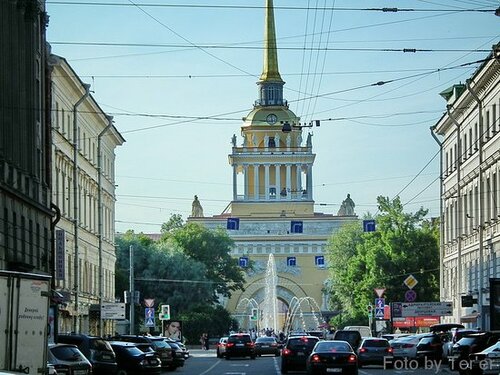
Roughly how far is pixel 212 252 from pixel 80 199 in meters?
74.3

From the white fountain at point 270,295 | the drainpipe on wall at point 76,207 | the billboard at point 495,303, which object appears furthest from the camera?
the white fountain at point 270,295

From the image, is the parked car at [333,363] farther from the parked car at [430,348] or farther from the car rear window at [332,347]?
the parked car at [430,348]

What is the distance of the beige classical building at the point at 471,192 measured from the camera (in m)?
72.7

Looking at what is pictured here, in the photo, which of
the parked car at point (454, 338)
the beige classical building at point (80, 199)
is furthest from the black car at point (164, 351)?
the parked car at point (454, 338)

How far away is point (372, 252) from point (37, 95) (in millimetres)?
58656

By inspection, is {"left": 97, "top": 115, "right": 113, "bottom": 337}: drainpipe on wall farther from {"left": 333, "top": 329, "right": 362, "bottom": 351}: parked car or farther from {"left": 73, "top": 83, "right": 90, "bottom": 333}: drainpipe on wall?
{"left": 333, "top": 329, "right": 362, "bottom": 351}: parked car

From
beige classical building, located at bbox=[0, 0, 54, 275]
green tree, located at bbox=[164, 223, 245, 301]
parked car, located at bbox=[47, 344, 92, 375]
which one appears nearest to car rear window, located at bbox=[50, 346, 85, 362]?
parked car, located at bbox=[47, 344, 92, 375]

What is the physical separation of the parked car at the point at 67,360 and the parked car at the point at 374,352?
25.7 metres

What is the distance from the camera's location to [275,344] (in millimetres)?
86938

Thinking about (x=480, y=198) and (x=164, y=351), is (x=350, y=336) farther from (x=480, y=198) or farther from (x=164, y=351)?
(x=164, y=351)

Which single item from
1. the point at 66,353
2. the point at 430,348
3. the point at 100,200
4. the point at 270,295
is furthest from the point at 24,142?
the point at 270,295

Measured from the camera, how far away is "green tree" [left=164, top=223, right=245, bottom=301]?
153125 mm

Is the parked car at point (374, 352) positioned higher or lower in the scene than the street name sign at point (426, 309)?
lower

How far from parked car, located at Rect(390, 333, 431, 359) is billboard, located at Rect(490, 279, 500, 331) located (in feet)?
24.6
